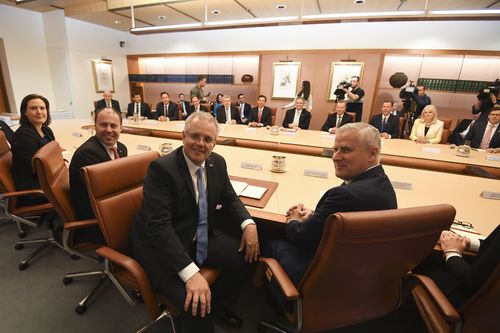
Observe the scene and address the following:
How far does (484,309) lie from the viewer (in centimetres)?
88

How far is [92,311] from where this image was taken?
156cm

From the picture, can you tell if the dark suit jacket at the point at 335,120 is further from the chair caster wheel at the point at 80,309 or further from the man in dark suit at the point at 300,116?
the chair caster wheel at the point at 80,309

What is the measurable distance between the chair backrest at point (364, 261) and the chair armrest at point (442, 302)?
0.32 feet

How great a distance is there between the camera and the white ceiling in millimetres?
4125

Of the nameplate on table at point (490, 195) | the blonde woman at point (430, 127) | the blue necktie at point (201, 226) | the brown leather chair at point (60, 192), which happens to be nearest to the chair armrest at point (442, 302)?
the blue necktie at point (201, 226)

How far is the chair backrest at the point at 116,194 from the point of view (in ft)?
3.90

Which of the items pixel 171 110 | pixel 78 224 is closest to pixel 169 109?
pixel 171 110

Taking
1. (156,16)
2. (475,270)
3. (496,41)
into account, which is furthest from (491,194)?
(156,16)

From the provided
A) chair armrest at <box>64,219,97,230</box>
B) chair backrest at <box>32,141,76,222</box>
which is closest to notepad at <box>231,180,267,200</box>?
chair armrest at <box>64,219,97,230</box>

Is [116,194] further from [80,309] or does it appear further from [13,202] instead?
[13,202]

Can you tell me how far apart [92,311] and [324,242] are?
1608 mm

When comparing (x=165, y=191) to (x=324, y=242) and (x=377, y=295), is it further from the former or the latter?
(x=377, y=295)

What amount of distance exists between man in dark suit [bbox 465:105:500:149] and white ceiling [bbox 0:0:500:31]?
1898mm

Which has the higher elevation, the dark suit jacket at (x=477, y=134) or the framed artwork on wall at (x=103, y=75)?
the framed artwork on wall at (x=103, y=75)
